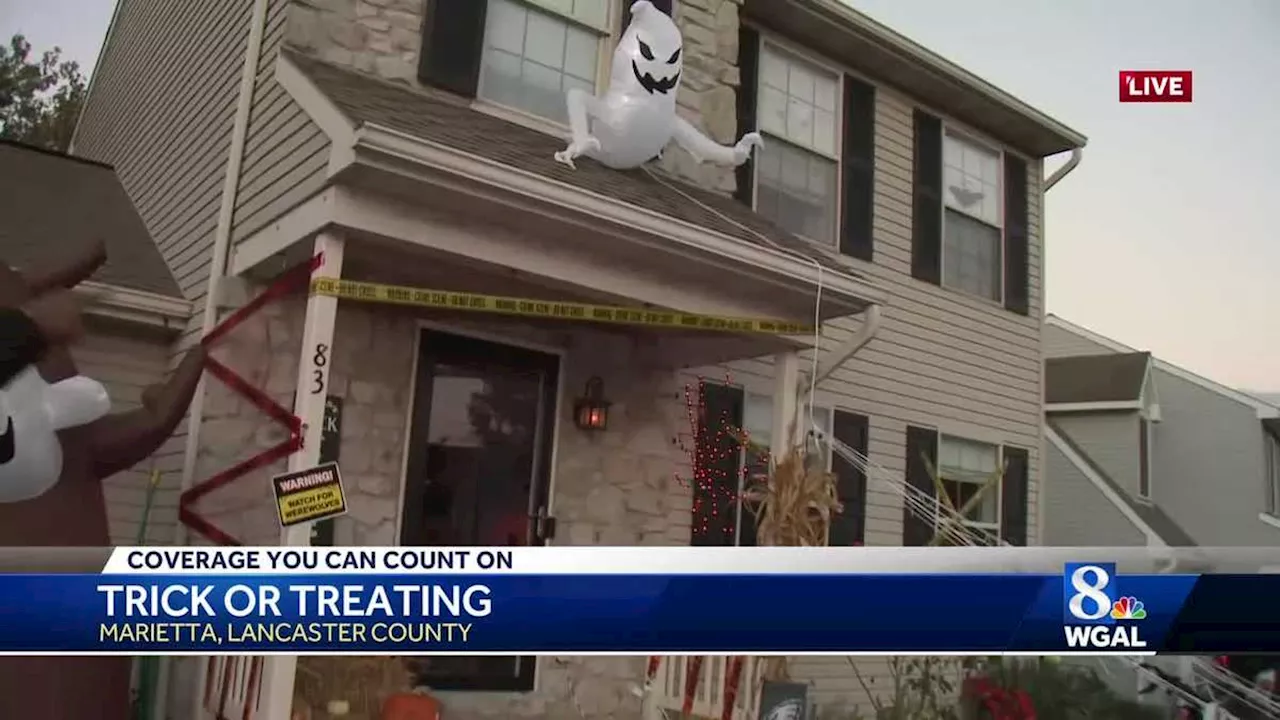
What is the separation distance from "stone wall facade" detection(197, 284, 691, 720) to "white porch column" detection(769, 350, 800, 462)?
0.62 metres

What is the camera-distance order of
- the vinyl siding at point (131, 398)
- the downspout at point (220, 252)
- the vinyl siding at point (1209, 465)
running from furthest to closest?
the vinyl siding at point (1209, 465)
the downspout at point (220, 252)
the vinyl siding at point (131, 398)

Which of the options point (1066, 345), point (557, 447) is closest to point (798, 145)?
point (1066, 345)

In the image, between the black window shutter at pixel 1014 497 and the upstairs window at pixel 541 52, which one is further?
the black window shutter at pixel 1014 497

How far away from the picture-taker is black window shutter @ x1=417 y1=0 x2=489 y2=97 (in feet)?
13.6

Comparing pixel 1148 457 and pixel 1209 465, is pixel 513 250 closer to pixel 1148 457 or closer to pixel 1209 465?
pixel 1209 465

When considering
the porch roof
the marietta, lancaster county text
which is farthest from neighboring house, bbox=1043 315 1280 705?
the marietta, lancaster county text

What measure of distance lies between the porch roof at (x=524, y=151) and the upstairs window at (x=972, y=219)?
Result: 2289 millimetres

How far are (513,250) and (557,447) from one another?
119 cm

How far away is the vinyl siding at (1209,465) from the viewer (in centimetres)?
430

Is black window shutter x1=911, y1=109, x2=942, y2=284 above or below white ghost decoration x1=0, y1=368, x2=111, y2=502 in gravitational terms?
above

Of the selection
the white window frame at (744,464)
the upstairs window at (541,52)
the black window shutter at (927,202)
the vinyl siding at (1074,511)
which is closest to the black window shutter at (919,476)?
the white window frame at (744,464)

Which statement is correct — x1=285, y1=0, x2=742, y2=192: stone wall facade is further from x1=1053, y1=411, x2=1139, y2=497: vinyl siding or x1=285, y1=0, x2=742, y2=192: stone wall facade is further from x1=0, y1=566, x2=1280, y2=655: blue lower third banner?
x1=1053, y1=411, x2=1139, y2=497: vinyl siding

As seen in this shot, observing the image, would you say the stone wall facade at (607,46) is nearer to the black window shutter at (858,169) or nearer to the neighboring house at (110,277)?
the black window shutter at (858,169)

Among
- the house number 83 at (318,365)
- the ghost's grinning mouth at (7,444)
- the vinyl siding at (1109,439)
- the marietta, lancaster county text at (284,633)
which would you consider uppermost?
the vinyl siding at (1109,439)
